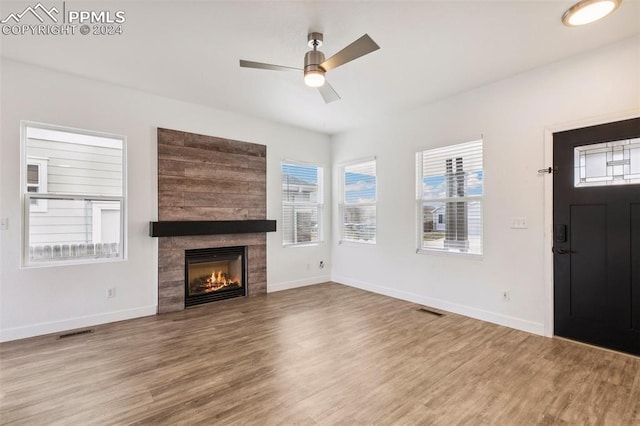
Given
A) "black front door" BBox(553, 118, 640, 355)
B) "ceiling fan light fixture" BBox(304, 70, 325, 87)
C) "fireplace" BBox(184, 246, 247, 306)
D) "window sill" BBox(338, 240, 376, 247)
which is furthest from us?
"window sill" BBox(338, 240, 376, 247)

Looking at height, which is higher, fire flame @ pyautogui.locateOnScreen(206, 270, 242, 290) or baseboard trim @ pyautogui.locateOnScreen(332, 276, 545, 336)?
fire flame @ pyautogui.locateOnScreen(206, 270, 242, 290)

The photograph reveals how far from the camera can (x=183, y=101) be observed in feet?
14.2

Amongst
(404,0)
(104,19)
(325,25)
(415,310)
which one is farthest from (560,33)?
(104,19)

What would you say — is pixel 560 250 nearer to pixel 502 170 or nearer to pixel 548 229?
pixel 548 229

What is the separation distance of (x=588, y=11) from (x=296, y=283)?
503cm

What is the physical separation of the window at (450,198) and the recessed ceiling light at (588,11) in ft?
5.32

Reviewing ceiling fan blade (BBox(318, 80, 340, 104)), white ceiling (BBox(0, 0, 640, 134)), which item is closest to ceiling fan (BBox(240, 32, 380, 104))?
white ceiling (BBox(0, 0, 640, 134))

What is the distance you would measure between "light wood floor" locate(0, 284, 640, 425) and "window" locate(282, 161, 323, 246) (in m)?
2.13

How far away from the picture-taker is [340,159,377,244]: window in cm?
536

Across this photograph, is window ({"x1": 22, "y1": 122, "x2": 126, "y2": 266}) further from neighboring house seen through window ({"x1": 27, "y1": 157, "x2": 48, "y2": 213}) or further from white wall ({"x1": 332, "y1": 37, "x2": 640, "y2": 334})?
white wall ({"x1": 332, "y1": 37, "x2": 640, "y2": 334})

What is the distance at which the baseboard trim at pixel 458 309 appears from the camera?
3389 mm

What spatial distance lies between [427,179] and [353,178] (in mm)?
1615

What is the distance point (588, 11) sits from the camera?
2283 mm

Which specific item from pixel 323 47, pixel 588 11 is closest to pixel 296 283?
pixel 323 47
